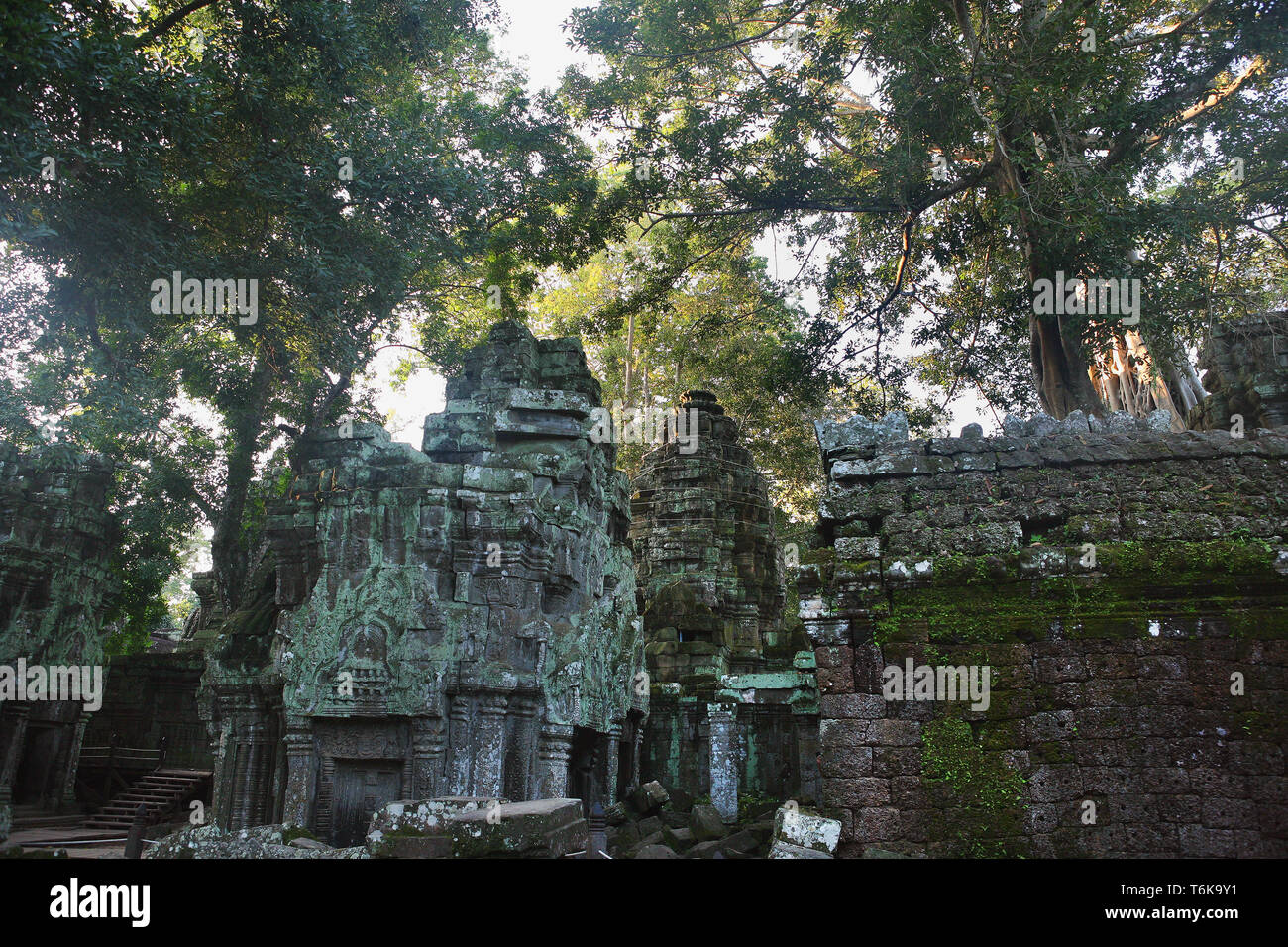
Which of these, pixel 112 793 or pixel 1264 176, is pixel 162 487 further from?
pixel 1264 176

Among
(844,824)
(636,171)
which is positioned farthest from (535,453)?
(844,824)

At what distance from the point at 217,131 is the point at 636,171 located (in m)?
6.27

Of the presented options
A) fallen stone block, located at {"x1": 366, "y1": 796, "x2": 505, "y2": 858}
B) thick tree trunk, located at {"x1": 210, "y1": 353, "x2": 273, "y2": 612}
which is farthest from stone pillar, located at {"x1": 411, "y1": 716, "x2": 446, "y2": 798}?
thick tree trunk, located at {"x1": 210, "y1": 353, "x2": 273, "y2": 612}

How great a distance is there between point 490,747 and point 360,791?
5.00 feet

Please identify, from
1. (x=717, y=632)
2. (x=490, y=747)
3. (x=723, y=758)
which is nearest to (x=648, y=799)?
(x=723, y=758)

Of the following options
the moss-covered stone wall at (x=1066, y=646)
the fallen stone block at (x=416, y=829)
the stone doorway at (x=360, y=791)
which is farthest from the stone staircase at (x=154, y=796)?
the moss-covered stone wall at (x=1066, y=646)

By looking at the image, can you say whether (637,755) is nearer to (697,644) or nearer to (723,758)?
(723,758)

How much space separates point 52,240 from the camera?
1099 centimetres

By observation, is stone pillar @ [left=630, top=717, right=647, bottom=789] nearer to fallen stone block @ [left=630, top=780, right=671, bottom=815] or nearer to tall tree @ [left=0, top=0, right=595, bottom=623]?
fallen stone block @ [left=630, top=780, right=671, bottom=815]

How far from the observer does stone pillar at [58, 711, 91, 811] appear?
14352mm

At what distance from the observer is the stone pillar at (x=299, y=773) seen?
8.84 m

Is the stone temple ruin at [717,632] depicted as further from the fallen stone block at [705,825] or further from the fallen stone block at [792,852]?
the fallen stone block at [792,852]

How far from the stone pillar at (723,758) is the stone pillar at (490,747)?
417 centimetres

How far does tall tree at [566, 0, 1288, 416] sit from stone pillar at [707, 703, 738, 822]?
20.1 feet
